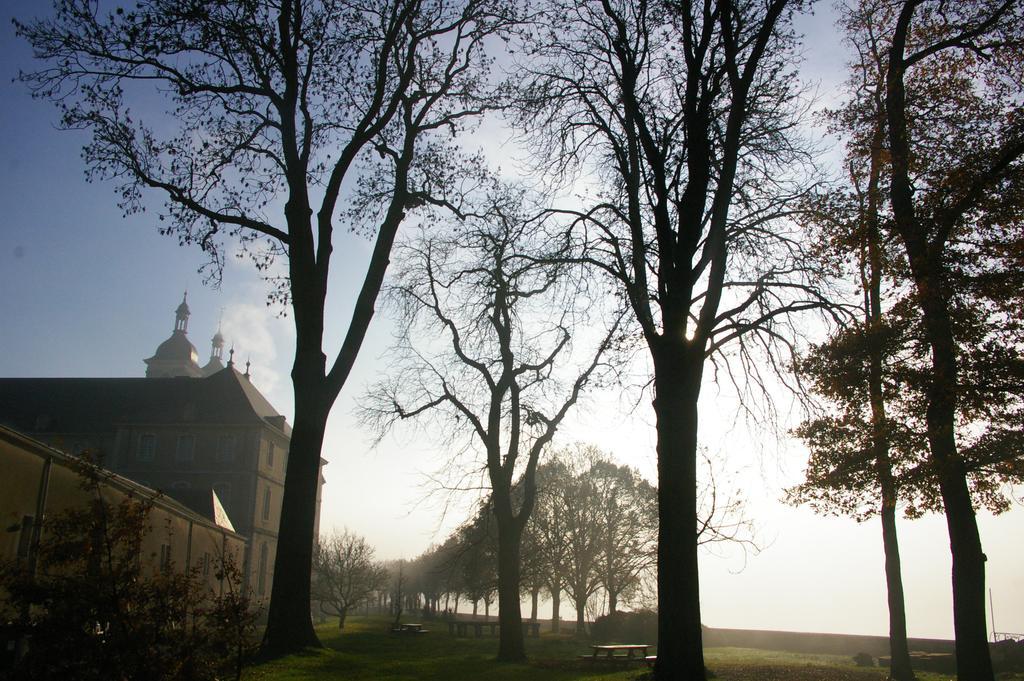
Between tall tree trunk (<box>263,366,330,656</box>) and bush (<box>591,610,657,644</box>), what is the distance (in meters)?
25.2

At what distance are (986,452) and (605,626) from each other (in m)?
27.7

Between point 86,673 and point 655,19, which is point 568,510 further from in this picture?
point 86,673

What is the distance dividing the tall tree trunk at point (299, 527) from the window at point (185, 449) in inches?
1711

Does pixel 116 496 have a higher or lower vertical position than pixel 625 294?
lower

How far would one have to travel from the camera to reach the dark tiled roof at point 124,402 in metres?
54.7

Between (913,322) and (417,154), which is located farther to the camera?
(417,154)

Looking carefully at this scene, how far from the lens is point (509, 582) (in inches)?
860

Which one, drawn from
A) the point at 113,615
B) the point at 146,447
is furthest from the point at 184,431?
the point at 113,615

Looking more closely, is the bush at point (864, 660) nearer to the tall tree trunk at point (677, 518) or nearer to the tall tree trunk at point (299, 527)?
the tall tree trunk at point (677, 518)

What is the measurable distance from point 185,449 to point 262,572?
10.3 m

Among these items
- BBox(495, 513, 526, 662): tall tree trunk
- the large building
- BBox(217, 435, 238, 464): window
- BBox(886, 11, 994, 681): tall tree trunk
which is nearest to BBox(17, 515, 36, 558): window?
BBox(495, 513, 526, 662): tall tree trunk

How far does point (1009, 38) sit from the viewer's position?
1391 centimetres

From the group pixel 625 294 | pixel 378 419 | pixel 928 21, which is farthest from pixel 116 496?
pixel 928 21

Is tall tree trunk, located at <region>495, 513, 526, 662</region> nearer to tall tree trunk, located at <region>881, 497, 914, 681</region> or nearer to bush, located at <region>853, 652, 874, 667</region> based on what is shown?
tall tree trunk, located at <region>881, 497, 914, 681</region>
